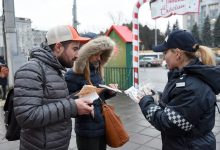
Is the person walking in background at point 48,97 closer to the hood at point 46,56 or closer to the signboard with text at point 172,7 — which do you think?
the hood at point 46,56

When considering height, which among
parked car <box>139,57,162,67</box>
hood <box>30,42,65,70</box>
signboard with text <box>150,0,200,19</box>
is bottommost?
parked car <box>139,57,162,67</box>

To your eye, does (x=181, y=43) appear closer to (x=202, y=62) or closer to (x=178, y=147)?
(x=202, y=62)

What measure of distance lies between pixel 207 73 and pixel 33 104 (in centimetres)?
135

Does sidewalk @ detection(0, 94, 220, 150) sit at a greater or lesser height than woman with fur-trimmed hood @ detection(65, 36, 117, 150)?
lesser

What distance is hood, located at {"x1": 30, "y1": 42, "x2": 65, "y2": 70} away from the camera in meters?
2.06

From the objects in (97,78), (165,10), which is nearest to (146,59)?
(165,10)

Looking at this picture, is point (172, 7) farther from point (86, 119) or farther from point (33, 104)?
point (33, 104)

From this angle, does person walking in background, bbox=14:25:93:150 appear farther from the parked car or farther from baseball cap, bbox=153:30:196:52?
the parked car

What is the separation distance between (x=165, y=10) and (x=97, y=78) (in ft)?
16.7

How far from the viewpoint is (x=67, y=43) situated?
2211 mm

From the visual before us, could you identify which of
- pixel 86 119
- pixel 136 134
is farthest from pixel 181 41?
pixel 136 134

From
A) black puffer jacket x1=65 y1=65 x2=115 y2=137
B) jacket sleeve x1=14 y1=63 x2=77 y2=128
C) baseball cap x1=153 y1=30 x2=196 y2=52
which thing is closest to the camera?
jacket sleeve x1=14 y1=63 x2=77 y2=128

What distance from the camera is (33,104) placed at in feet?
6.19

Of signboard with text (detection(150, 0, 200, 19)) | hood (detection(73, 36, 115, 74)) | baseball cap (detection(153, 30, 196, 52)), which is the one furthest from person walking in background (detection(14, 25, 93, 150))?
signboard with text (detection(150, 0, 200, 19))
